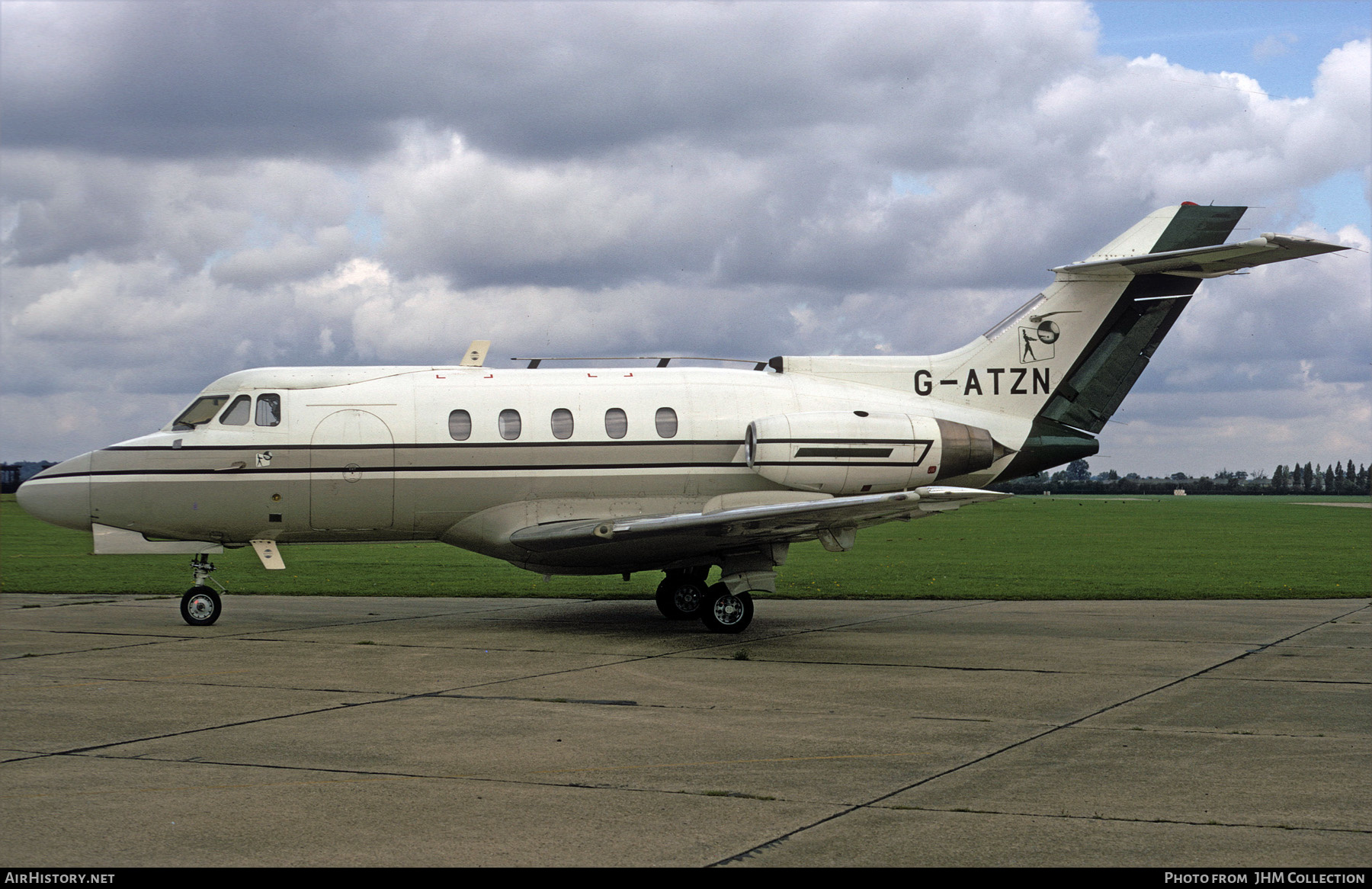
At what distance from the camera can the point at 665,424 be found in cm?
1777

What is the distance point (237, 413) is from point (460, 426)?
10.8 feet

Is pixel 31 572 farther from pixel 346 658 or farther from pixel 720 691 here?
pixel 720 691

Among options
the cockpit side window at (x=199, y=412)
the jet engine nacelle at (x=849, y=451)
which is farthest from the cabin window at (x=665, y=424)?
the cockpit side window at (x=199, y=412)

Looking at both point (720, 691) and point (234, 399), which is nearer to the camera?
point (720, 691)

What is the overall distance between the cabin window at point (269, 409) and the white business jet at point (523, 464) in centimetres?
3

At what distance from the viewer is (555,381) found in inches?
713

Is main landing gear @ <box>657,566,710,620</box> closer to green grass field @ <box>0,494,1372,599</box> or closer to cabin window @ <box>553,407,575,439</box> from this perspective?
cabin window @ <box>553,407,575,439</box>

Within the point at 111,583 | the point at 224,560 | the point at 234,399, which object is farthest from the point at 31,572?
the point at 234,399

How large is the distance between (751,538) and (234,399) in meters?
7.85

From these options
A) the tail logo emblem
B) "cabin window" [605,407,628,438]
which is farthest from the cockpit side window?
the tail logo emblem

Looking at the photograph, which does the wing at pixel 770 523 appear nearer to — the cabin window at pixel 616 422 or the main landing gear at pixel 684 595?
the cabin window at pixel 616 422

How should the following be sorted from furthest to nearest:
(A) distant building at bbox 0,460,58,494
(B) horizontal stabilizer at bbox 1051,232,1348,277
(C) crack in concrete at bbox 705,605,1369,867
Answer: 1. (A) distant building at bbox 0,460,58,494
2. (B) horizontal stabilizer at bbox 1051,232,1348,277
3. (C) crack in concrete at bbox 705,605,1369,867

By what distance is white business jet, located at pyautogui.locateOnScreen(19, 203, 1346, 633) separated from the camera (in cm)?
1719

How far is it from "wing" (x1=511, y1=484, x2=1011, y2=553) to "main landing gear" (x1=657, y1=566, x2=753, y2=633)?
32.2 inches
